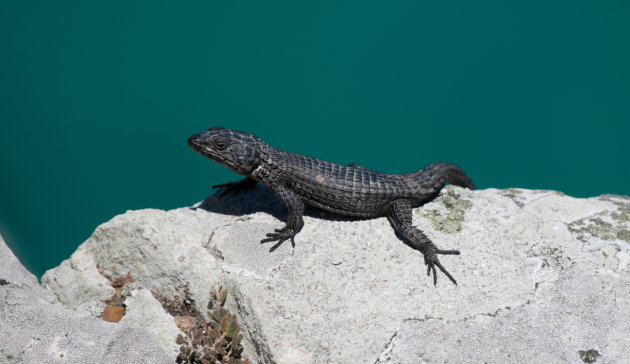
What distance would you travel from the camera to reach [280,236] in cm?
789

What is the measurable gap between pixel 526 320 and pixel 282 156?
400 centimetres

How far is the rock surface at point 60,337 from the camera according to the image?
653 centimetres

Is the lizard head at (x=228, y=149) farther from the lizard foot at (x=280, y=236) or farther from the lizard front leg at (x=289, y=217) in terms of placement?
the lizard foot at (x=280, y=236)

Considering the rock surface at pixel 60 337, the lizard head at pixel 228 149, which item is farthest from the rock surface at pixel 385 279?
the lizard head at pixel 228 149

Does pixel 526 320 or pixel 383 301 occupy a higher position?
pixel 526 320

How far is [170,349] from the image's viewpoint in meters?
7.34

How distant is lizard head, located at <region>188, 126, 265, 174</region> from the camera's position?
8047mm

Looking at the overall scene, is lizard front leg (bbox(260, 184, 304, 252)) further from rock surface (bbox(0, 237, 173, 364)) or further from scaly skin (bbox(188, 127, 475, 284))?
rock surface (bbox(0, 237, 173, 364))

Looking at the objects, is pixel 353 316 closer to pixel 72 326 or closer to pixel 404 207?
pixel 404 207

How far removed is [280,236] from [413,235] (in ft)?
6.14

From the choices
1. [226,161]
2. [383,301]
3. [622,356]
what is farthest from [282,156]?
[622,356]

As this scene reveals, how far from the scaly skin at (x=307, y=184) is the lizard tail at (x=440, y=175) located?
237 millimetres

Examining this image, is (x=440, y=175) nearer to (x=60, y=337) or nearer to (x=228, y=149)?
(x=228, y=149)

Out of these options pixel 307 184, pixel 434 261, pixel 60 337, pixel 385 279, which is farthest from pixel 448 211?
pixel 60 337
